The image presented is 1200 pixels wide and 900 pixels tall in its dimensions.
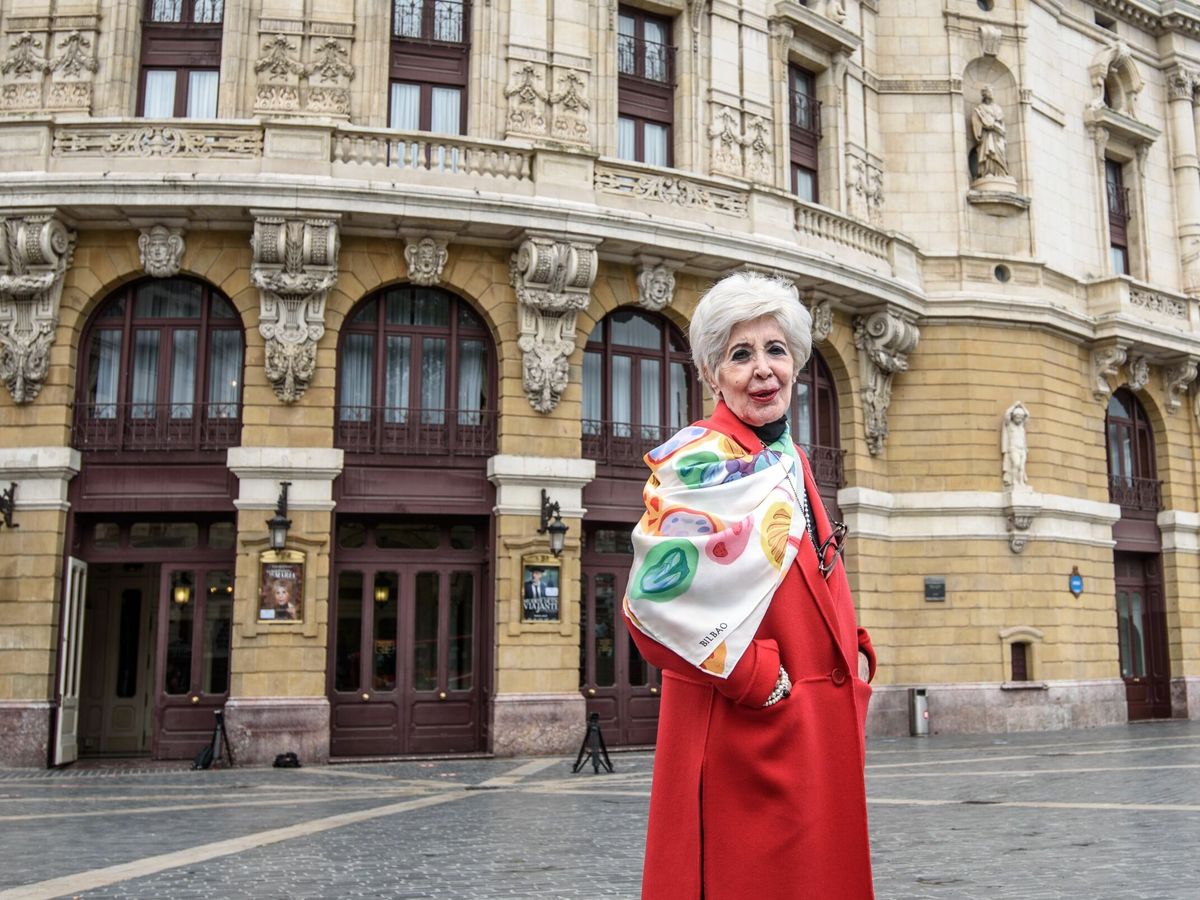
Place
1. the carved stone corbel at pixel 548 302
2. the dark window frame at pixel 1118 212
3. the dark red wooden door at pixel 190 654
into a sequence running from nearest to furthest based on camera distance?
the dark red wooden door at pixel 190 654 → the carved stone corbel at pixel 548 302 → the dark window frame at pixel 1118 212

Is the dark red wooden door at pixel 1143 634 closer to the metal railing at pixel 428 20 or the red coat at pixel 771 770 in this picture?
the metal railing at pixel 428 20

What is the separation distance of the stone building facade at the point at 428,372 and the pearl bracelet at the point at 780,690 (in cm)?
1618

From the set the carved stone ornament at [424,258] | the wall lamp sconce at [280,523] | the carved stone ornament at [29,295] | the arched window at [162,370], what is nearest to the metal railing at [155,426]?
the arched window at [162,370]

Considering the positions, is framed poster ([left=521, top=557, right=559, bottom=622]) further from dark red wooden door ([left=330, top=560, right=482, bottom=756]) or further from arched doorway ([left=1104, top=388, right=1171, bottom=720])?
arched doorway ([left=1104, top=388, right=1171, bottom=720])

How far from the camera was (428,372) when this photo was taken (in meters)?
20.5

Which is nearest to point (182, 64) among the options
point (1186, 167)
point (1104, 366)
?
point (1104, 366)

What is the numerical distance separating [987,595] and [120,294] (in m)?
17.7

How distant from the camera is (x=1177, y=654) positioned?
2848 cm

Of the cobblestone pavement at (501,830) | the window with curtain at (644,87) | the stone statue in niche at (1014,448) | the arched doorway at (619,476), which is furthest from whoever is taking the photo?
the stone statue in niche at (1014,448)

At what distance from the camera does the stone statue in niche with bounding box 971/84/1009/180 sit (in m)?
26.5

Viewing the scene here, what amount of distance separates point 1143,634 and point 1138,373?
628 cm

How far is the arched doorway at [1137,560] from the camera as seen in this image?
28.1m

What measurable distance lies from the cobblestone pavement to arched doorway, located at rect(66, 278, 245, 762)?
66.1 inches

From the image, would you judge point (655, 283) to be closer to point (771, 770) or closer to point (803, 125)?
point (803, 125)
